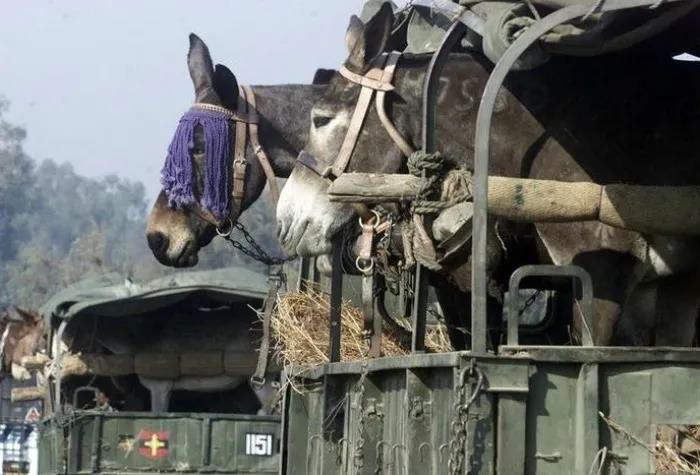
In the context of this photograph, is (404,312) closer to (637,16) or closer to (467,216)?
(467,216)

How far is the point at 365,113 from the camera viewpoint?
8.34 meters

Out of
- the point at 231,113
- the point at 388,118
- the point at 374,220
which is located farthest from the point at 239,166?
the point at 374,220

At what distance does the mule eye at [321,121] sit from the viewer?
854 cm

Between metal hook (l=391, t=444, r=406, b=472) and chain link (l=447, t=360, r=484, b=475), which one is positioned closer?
chain link (l=447, t=360, r=484, b=475)

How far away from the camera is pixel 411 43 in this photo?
9148 mm

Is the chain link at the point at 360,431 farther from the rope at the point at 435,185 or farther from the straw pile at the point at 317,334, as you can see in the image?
the straw pile at the point at 317,334

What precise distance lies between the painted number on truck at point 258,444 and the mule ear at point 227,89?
20.9ft

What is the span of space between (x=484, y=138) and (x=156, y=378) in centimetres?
1153

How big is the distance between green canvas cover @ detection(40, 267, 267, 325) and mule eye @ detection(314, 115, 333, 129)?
8.18 m

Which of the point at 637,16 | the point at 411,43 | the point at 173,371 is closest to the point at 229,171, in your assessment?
the point at 411,43

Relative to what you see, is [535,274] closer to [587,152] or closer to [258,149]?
[587,152]

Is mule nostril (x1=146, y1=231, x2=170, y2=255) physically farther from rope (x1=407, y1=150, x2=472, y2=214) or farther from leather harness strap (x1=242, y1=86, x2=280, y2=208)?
rope (x1=407, y1=150, x2=472, y2=214)

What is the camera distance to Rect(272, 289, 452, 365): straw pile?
8.68m

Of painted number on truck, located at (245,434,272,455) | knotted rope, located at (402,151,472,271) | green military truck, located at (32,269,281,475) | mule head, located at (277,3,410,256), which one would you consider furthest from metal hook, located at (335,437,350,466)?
painted number on truck, located at (245,434,272,455)
